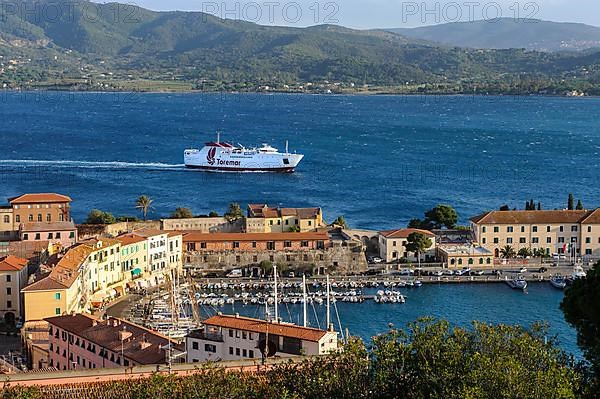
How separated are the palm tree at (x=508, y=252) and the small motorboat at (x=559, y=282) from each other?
2.53 m

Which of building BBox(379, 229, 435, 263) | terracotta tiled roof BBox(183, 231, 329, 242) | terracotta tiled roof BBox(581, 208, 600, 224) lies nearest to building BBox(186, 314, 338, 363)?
terracotta tiled roof BBox(183, 231, 329, 242)

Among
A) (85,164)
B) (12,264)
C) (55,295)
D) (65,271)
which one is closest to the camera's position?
(55,295)

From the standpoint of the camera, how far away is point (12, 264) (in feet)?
80.1

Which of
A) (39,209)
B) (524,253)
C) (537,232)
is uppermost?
(39,209)

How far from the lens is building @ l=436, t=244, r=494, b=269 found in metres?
→ 30.0

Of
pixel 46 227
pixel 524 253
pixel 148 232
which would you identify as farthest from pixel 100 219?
pixel 524 253

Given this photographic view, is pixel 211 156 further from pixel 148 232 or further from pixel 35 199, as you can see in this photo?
pixel 148 232

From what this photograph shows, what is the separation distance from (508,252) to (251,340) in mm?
16245

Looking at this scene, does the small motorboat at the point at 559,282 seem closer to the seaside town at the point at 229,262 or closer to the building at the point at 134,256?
the seaside town at the point at 229,262

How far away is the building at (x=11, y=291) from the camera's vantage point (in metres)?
23.7

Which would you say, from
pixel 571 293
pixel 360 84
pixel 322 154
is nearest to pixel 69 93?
pixel 360 84

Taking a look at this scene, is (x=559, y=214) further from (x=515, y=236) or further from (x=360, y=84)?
(x=360, y=84)

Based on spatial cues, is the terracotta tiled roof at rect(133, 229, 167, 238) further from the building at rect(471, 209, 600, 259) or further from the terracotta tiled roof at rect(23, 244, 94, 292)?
the building at rect(471, 209, 600, 259)

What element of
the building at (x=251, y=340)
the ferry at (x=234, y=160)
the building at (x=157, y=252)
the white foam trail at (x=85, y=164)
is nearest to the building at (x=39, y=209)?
the building at (x=157, y=252)
